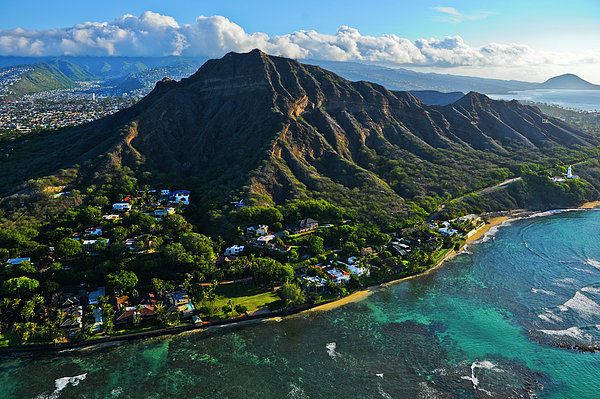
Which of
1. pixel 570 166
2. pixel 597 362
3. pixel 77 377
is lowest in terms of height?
pixel 77 377

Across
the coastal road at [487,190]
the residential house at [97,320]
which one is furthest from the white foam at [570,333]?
the residential house at [97,320]

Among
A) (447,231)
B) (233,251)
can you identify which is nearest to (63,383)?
(233,251)

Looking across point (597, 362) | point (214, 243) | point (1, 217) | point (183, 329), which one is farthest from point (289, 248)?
point (1, 217)

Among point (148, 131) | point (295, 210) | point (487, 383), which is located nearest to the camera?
point (487, 383)

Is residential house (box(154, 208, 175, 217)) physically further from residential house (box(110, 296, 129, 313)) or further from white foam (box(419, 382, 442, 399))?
white foam (box(419, 382, 442, 399))

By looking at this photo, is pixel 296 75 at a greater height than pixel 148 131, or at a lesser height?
greater

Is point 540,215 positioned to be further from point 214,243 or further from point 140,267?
point 140,267
